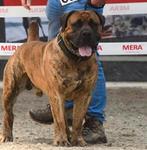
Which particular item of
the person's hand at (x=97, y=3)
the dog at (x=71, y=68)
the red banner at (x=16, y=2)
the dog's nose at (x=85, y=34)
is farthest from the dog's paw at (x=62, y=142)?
the red banner at (x=16, y=2)

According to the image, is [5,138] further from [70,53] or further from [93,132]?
[70,53]

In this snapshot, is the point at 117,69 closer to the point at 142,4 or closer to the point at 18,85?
the point at 142,4

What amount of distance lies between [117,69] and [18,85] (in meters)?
4.14

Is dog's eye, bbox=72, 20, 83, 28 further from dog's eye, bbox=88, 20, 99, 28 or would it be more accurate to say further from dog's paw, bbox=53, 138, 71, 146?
dog's paw, bbox=53, 138, 71, 146

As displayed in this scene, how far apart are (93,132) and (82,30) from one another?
129 cm

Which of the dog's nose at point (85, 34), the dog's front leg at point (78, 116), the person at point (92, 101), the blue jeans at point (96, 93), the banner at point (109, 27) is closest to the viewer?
the dog's nose at point (85, 34)

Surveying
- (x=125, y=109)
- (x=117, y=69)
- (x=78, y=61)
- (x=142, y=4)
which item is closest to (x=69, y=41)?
(x=78, y=61)

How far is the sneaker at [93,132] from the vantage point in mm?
6438

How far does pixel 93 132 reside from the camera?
21.2ft

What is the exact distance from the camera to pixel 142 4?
31.7 feet

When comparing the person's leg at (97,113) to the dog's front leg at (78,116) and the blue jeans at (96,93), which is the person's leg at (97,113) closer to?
the blue jeans at (96,93)

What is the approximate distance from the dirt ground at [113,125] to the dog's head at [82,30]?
2.95 feet

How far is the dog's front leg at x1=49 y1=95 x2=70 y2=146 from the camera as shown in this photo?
5.81 meters

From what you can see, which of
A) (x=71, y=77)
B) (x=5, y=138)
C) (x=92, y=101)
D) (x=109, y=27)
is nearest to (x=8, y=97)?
(x=5, y=138)
